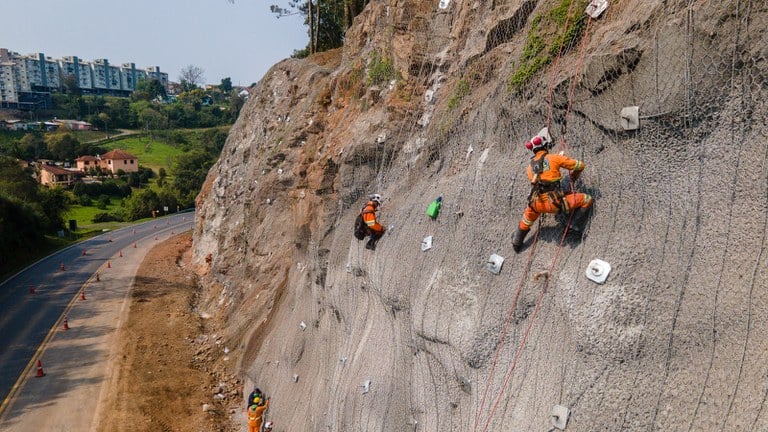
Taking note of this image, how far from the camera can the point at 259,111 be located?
20.4 m

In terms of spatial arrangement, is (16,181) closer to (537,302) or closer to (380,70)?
(380,70)

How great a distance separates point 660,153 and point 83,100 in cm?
11784

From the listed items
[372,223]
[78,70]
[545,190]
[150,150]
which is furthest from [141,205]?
[78,70]

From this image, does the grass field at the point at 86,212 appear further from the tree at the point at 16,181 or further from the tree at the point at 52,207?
the tree at the point at 16,181

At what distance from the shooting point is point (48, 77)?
115m

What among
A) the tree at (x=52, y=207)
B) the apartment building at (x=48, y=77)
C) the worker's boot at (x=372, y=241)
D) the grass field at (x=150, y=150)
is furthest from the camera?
the apartment building at (x=48, y=77)

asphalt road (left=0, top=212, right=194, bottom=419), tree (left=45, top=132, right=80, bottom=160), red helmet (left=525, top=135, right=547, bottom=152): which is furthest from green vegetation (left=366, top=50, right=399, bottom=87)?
tree (left=45, top=132, right=80, bottom=160)

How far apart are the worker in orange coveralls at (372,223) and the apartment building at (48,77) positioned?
12367 cm

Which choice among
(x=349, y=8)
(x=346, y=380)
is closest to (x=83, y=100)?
(x=349, y=8)

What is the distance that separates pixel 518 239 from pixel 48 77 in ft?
470

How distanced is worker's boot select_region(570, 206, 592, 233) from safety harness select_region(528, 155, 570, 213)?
0.12 meters

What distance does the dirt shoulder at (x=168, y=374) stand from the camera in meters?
11.2

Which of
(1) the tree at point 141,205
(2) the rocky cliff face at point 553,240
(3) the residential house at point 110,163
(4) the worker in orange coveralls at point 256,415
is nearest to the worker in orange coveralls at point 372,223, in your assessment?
(2) the rocky cliff face at point 553,240

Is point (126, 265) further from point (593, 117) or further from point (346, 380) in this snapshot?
point (593, 117)
